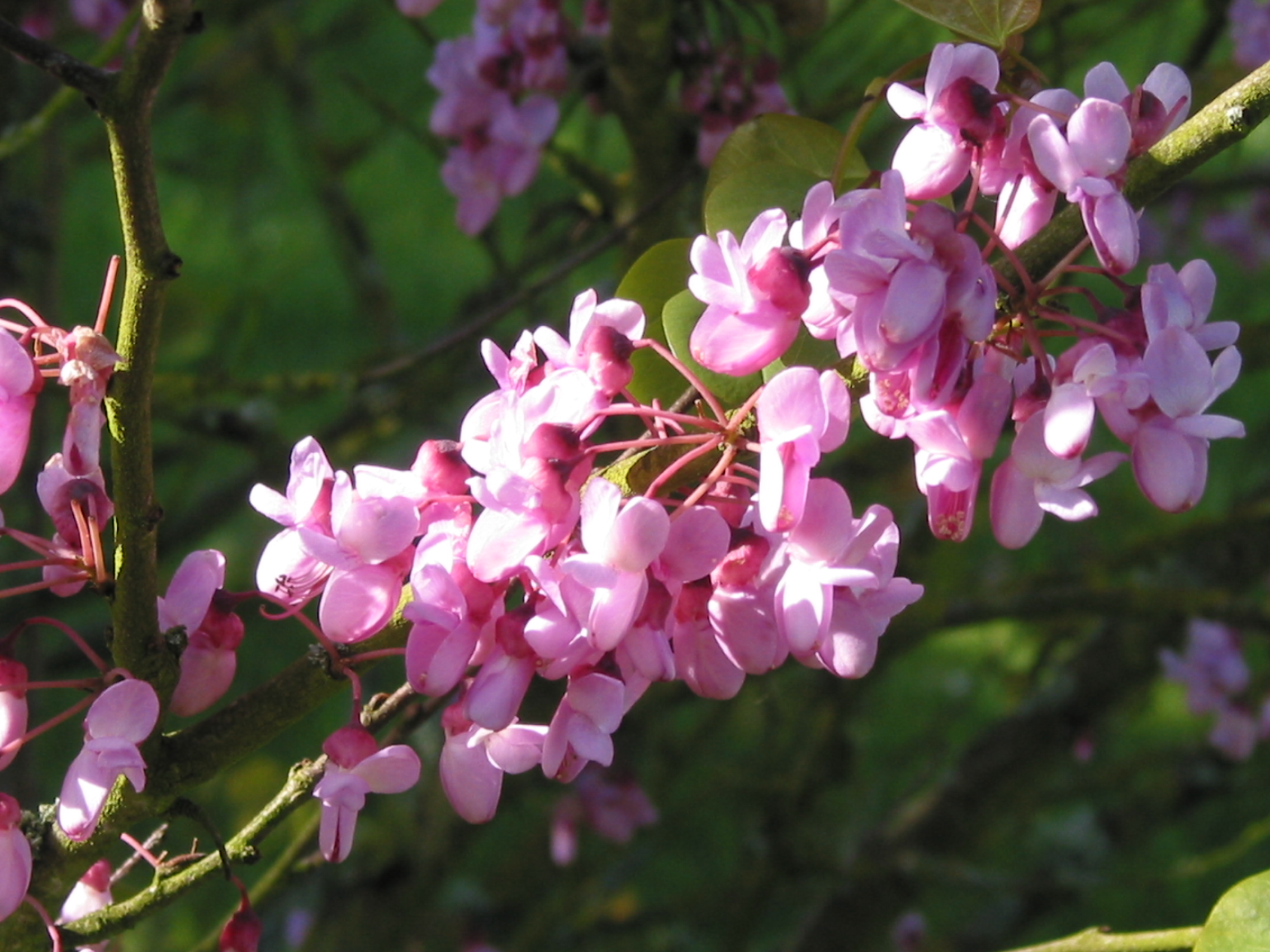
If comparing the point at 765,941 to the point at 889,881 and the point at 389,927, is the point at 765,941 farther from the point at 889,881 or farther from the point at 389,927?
the point at 389,927

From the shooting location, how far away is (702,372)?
1.80 ft

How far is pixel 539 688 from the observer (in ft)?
4.05

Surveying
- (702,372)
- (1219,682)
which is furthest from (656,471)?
(1219,682)

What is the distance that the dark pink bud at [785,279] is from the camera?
1.56ft

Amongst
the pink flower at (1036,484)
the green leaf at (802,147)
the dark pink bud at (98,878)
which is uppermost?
the green leaf at (802,147)

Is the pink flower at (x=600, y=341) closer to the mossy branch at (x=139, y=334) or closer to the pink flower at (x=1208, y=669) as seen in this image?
the mossy branch at (x=139, y=334)

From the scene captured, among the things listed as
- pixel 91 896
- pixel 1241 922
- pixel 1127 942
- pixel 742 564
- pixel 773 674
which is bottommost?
pixel 773 674

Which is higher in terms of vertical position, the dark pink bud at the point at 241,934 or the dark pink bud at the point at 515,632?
the dark pink bud at the point at 515,632

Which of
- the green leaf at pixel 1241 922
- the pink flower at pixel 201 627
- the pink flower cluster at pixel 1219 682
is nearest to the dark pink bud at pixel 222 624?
the pink flower at pixel 201 627

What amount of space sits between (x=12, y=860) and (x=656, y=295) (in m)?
0.35

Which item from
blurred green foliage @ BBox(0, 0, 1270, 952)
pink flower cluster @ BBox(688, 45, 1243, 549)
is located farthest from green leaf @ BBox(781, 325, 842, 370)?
blurred green foliage @ BBox(0, 0, 1270, 952)

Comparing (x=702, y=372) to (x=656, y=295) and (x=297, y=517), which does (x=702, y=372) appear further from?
(x=297, y=517)

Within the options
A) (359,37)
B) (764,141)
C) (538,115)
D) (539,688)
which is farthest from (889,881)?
(359,37)

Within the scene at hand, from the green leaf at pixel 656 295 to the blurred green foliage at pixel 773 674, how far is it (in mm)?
447
